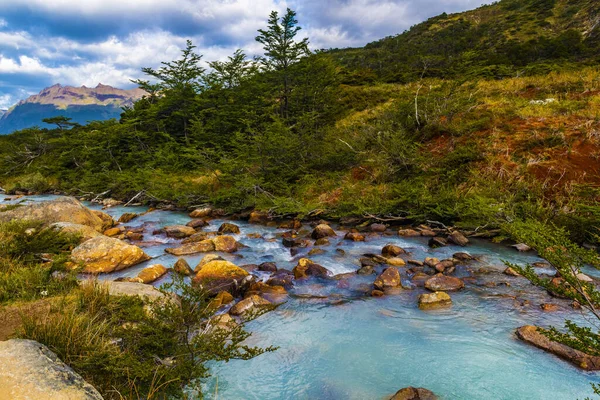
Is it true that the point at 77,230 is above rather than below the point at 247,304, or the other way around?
above

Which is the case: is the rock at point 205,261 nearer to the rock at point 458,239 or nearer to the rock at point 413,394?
the rock at point 413,394

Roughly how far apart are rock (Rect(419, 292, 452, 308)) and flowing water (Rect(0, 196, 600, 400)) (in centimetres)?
15

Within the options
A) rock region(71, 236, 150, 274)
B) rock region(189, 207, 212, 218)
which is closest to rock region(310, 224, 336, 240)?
rock region(71, 236, 150, 274)

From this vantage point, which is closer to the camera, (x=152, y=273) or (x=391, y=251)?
(x=152, y=273)

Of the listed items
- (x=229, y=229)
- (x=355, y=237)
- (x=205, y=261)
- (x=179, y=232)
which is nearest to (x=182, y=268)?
(x=205, y=261)

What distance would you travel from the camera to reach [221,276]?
6.48m

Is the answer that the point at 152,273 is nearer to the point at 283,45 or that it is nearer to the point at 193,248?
the point at 193,248

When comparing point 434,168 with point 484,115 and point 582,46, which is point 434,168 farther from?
point 582,46

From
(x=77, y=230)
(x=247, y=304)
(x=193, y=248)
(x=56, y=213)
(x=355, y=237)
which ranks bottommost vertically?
(x=355, y=237)

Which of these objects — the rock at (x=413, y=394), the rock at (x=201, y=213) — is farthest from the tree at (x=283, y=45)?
the rock at (x=413, y=394)

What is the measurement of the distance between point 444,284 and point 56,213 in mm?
11692

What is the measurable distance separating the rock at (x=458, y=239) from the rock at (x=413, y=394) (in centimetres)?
597

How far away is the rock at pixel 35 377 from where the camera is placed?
7.65ft

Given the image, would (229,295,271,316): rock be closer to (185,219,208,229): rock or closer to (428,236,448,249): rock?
(428,236,448,249): rock
